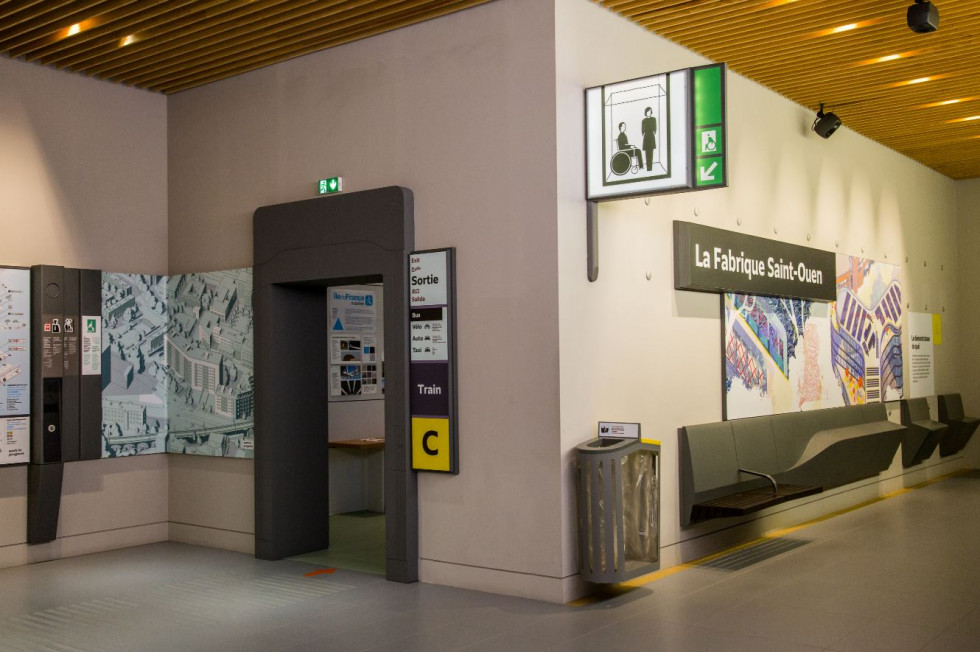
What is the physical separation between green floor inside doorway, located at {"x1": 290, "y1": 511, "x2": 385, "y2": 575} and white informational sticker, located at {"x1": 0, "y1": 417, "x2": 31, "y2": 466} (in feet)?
6.69

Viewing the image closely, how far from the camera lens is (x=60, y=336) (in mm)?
6953

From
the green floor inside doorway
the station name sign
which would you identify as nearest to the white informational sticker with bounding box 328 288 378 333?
the green floor inside doorway

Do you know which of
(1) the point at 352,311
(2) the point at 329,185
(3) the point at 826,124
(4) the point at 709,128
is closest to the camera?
(4) the point at 709,128

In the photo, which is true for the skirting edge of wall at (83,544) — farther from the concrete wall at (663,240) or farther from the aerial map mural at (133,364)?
the concrete wall at (663,240)

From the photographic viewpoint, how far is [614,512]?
536 centimetres

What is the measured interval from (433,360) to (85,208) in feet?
10.6

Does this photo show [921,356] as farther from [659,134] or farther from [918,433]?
[659,134]

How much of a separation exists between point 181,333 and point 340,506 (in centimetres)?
238

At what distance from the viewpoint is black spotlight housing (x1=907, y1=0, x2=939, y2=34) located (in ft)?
18.9

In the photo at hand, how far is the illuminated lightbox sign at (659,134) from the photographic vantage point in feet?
17.4

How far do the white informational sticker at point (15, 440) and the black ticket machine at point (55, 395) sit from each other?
42 mm

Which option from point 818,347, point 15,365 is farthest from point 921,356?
point 15,365

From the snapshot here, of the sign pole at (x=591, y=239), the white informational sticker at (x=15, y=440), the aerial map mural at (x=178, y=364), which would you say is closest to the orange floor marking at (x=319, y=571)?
the aerial map mural at (x=178, y=364)

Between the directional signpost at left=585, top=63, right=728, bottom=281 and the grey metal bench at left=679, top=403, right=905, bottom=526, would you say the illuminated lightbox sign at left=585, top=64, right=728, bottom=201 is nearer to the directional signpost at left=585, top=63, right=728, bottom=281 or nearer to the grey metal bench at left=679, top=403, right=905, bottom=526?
the directional signpost at left=585, top=63, right=728, bottom=281
